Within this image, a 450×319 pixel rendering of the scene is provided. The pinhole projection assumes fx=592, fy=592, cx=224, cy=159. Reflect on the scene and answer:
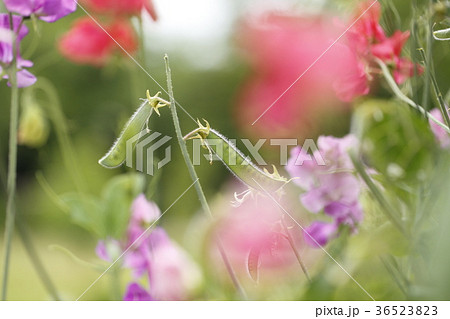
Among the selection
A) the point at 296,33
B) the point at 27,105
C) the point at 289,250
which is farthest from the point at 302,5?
the point at 27,105

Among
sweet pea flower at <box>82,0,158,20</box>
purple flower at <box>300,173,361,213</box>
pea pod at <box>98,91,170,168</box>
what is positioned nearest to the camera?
pea pod at <box>98,91,170,168</box>

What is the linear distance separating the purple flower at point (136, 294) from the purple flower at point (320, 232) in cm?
10

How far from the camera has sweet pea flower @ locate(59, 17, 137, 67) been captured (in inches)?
22.0

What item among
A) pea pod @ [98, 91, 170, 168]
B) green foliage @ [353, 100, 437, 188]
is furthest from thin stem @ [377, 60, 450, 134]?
pea pod @ [98, 91, 170, 168]

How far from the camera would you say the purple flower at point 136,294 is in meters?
0.33

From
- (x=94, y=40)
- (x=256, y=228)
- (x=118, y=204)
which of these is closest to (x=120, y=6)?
(x=94, y=40)

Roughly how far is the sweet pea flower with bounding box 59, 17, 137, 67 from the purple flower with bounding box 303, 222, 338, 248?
0.27 meters

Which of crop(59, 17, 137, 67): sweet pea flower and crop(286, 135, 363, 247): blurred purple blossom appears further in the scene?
crop(59, 17, 137, 67): sweet pea flower

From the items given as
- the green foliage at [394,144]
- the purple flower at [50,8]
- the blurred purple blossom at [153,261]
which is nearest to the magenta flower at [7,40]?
the purple flower at [50,8]

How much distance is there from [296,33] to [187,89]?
1871 mm

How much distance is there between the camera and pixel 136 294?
332 mm

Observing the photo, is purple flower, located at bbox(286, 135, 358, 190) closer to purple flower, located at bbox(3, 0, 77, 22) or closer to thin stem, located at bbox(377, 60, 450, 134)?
thin stem, located at bbox(377, 60, 450, 134)

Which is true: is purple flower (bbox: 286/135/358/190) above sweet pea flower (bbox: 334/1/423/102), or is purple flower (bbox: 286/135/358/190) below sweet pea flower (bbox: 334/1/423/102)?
below
